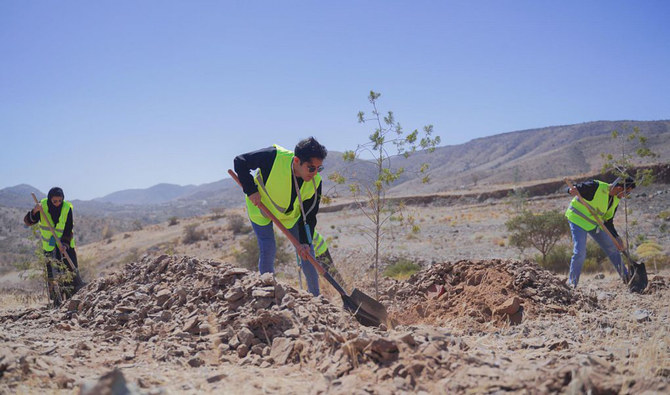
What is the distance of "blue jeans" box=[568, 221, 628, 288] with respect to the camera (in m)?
5.68

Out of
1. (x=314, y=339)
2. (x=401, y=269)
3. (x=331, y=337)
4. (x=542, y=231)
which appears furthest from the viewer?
(x=542, y=231)

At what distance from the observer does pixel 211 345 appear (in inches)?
114

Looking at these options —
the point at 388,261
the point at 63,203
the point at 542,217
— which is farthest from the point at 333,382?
the point at 542,217

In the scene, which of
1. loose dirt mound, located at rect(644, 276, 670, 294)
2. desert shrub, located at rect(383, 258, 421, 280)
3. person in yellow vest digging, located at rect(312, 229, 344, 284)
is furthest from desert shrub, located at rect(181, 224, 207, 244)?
loose dirt mound, located at rect(644, 276, 670, 294)

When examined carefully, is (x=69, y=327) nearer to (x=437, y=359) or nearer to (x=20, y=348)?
(x=20, y=348)

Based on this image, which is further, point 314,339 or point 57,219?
point 57,219

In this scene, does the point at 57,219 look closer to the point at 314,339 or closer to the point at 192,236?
the point at 314,339

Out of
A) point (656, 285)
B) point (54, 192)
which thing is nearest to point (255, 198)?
point (54, 192)

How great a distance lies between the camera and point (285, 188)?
3.99m

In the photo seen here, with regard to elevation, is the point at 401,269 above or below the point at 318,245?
below

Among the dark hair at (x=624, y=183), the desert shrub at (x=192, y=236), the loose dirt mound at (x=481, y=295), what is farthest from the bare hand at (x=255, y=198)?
the desert shrub at (x=192, y=236)

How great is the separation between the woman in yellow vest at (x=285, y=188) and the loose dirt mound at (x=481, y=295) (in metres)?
1.48

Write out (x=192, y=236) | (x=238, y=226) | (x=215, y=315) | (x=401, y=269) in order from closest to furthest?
(x=215, y=315) < (x=401, y=269) < (x=192, y=236) < (x=238, y=226)

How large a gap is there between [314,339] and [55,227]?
5045mm
